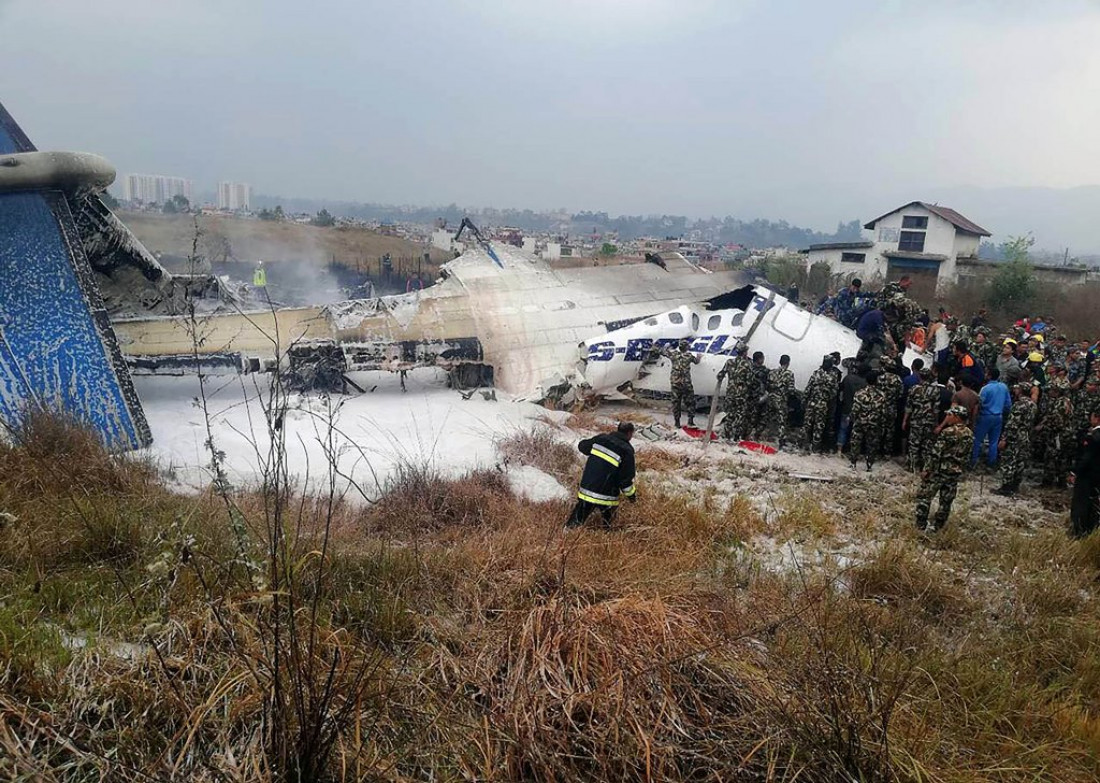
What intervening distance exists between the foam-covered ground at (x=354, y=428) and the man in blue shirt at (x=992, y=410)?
7.01m

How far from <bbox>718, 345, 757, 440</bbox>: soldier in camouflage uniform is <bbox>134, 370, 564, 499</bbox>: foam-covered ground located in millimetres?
3248

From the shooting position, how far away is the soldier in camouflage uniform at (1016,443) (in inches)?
343

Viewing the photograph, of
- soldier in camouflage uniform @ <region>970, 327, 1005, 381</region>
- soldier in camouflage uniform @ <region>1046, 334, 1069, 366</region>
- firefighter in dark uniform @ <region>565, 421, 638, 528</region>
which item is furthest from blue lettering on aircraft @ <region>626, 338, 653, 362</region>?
soldier in camouflage uniform @ <region>1046, 334, 1069, 366</region>

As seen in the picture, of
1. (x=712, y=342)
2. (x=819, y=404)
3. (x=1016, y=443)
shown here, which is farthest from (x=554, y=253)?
(x=1016, y=443)

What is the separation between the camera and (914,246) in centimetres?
3566

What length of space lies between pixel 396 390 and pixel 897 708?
37.0ft

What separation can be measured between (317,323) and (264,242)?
2739 centimetres

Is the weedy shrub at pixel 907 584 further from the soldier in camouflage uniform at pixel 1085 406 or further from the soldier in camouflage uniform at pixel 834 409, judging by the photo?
Result: the soldier in camouflage uniform at pixel 1085 406

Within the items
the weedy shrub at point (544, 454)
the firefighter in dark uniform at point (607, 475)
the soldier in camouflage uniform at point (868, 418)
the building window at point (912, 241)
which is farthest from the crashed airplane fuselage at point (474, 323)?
the building window at point (912, 241)

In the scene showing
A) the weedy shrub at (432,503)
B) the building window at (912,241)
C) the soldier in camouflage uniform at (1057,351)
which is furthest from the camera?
the building window at (912,241)

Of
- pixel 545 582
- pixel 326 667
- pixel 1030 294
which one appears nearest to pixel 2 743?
pixel 326 667

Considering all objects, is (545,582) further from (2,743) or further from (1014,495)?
(1014,495)

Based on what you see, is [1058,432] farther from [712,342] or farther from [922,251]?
[922,251]

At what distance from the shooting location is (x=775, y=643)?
141 inches
